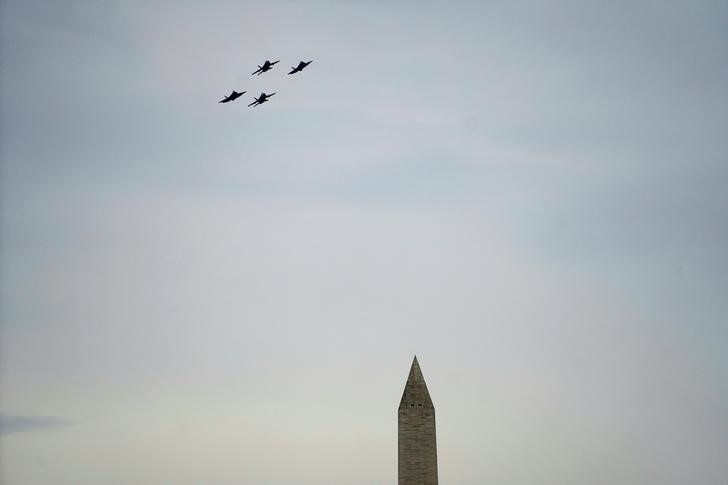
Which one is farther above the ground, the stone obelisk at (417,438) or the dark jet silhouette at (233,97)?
the dark jet silhouette at (233,97)

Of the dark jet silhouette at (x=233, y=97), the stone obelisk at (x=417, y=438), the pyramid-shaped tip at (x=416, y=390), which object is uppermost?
the dark jet silhouette at (x=233, y=97)

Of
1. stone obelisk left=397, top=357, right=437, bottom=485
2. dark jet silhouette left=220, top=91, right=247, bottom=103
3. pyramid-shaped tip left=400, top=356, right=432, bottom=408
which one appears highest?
dark jet silhouette left=220, top=91, right=247, bottom=103

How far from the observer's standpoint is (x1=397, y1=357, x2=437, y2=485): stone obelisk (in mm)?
64750

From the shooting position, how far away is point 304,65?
221 feet

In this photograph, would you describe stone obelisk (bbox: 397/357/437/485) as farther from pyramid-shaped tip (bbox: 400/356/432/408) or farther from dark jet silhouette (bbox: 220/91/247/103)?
dark jet silhouette (bbox: 220/91/247/103)

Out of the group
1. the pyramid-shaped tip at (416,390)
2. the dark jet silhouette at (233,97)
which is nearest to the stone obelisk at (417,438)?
the pyramid-shaped tip at (416,390)

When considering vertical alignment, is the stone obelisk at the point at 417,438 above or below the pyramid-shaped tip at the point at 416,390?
below

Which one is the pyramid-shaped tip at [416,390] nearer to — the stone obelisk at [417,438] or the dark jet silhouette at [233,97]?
the stone obelisk at [417,438]

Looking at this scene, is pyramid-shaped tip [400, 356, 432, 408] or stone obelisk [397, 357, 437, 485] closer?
stone obelisk [397, 357, 437, 485]

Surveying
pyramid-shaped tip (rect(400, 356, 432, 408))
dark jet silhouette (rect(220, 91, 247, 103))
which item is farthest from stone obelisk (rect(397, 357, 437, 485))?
dark jet silhouette (rect(220, 91, 247, 103))

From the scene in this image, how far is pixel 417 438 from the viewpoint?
65.6 metres

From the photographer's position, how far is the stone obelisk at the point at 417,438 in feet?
212

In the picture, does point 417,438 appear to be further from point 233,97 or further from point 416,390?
point 233,97

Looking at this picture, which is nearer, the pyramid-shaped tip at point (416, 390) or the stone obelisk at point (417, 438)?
the stone obelisk at point (417, 438)
